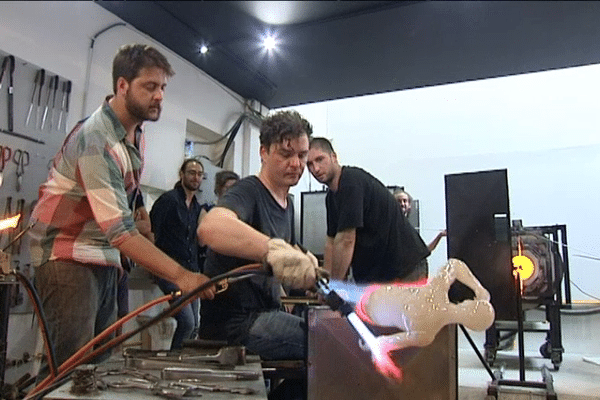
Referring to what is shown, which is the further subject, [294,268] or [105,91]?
[105,91]

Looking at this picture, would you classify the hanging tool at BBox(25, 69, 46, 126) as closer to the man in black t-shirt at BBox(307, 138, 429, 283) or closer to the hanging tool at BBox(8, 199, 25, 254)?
the hanging tool at BBox(8, 199, 25, 254)

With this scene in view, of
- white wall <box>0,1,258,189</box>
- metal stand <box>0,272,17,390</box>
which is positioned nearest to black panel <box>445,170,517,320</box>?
white wall <box>0,1,258,189</box>

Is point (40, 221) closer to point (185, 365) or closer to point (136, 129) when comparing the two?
point (136, 129)

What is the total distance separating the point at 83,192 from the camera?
763 millimetres

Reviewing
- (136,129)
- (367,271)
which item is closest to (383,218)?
(367,271)

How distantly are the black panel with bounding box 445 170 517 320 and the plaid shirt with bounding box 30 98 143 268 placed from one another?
105cm

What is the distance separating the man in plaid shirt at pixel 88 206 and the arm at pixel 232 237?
11 cm

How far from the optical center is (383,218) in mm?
1249

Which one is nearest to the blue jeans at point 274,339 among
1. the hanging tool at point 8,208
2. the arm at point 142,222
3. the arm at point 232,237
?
the arm at point 232,237

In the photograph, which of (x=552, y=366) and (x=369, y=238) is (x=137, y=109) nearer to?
(x=369, y=238)

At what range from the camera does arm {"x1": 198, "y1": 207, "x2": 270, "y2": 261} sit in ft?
2.26

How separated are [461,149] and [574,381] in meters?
1.46

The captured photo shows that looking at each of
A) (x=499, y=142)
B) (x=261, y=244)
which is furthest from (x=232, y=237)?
(x=499, y=142)

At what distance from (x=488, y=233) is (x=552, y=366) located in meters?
0.84
